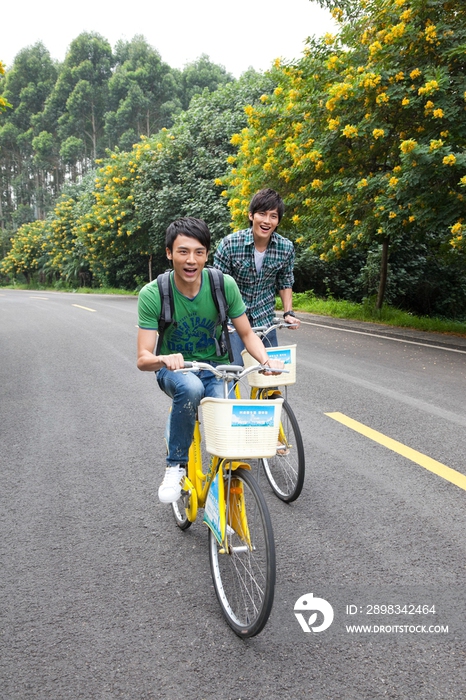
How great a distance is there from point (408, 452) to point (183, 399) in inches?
97.2

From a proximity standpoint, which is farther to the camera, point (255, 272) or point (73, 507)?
point (255, 272)

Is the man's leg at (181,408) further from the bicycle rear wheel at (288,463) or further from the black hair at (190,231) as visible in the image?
the bicycle rear wheel at (288,463)

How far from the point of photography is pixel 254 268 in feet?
15.4

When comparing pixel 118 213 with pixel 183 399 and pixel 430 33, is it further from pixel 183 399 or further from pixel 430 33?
pixel 183 399

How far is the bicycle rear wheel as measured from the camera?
407 cm

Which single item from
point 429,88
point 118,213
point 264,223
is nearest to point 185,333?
point 264,223

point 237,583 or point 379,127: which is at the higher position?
point 379,127

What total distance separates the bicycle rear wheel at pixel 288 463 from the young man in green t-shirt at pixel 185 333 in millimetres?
Result: 912

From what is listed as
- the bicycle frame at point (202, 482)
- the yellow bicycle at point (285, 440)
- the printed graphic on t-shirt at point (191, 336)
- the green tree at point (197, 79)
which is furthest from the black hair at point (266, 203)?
the green tree at point (197, 79)

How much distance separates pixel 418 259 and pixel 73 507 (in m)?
19.8

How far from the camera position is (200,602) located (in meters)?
2.95

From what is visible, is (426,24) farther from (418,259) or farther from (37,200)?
(37,200)

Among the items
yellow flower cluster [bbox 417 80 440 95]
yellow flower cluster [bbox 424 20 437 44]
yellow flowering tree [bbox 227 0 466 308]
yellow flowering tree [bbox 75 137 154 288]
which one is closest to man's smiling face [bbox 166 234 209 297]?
yellow flowering tree [bbox 227 0 466 308]

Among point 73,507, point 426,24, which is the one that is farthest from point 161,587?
point 426,24
